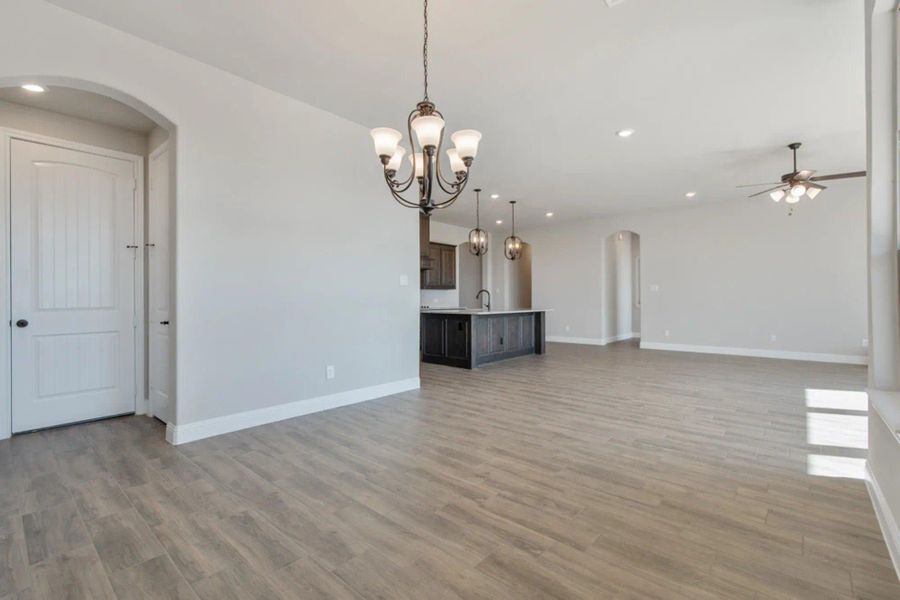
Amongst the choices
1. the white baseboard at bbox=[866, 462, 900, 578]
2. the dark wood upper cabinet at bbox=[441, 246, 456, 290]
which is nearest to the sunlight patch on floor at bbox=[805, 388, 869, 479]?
the white baseboard at bbox=[866, 462, 900, 578]

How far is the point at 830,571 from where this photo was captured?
1648 mm

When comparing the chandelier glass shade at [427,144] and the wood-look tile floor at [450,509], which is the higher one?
the chandelier glass shade at [427,144]

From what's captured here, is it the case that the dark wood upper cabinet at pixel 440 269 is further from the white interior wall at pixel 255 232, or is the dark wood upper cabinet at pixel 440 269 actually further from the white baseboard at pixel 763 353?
the white interior wall at pixel 255 232

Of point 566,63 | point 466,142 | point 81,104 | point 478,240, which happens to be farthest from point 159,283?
point 478,240

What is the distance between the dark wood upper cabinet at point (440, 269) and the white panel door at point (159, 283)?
552cm

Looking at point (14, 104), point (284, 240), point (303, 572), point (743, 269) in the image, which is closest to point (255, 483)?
point (303, 572)

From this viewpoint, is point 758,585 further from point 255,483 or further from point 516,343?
point 516,343

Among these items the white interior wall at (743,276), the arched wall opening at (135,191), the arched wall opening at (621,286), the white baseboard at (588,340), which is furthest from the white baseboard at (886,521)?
the arched wall opening at (621,286)

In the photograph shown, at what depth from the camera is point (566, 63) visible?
3.10 meters

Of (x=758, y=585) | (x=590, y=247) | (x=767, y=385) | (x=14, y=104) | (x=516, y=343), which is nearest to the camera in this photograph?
(x=758, y=585)

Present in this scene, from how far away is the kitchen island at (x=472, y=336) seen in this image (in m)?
6.38

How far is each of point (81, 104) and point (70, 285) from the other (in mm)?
1505

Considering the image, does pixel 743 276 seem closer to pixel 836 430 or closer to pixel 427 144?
pixel 836 430

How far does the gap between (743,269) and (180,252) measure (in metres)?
8.68
